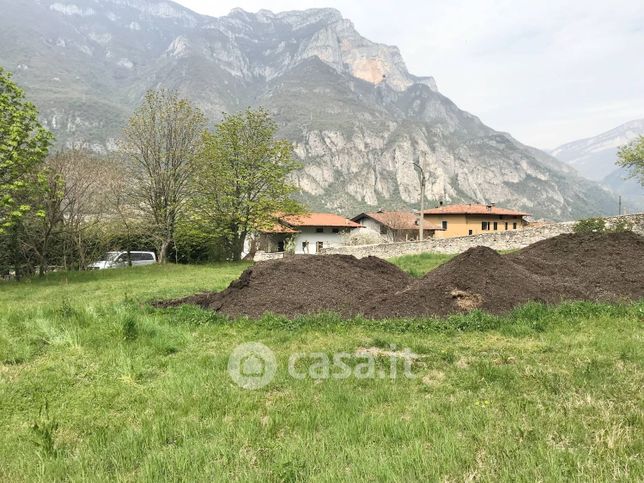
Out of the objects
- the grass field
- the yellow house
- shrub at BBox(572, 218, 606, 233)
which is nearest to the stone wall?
shrub at BBox(572, 218, 606, 233)

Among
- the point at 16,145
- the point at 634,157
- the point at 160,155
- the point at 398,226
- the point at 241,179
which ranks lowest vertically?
the point at 398,226

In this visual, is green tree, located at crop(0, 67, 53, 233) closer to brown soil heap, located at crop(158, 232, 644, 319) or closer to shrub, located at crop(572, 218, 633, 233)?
brown soil heap, located at crop(158, 232, 644, 319)

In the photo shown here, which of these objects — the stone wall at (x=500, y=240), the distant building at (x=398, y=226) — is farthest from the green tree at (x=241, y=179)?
the distant building at (x=398, y=226)

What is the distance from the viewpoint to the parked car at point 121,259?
29712mm

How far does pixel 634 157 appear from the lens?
145 feet

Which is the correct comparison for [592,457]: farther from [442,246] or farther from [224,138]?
[224,138]

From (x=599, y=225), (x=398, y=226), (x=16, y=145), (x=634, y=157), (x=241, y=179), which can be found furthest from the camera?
(x=398, y=226)

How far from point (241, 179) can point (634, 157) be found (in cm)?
4311

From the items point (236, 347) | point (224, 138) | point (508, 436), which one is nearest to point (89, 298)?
point (236, 347)

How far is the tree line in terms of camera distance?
1898 centimetres

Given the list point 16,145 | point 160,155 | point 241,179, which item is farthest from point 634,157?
point 16,145

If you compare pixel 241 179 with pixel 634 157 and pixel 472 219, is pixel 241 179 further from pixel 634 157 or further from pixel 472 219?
pixel 472 219

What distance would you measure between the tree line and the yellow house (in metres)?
36.7

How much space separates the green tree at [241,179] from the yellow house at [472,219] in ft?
120
